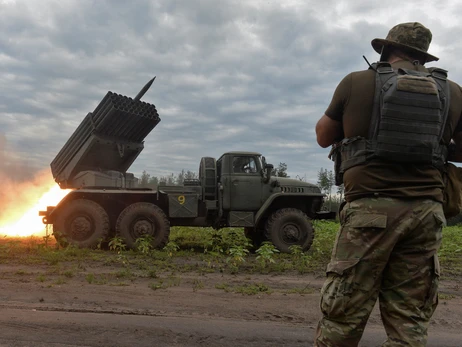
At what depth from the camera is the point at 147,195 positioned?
10188mm

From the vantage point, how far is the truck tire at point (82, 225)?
9.73m

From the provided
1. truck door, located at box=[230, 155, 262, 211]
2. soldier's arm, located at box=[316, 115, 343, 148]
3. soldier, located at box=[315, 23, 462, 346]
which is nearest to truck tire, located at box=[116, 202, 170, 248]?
truck door, located at box=[230, 155, 262, 211]

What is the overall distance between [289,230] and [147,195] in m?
3.53

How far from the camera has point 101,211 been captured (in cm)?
988

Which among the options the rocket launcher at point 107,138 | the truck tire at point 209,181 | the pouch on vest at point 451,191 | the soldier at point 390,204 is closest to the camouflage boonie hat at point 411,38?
the soldier at point 390,204

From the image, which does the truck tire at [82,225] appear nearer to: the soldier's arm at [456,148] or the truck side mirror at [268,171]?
the truck side mirror at [268,171]

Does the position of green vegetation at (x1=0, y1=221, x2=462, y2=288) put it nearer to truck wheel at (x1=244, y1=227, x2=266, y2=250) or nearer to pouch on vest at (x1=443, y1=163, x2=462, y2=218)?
truck wheel at (x1=244, y1=227, x2=266, y2=250)

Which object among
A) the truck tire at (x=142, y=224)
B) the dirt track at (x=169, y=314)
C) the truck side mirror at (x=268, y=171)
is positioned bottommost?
the dirt track at (x=169, y=314)

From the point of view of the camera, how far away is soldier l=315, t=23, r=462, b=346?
2.22 metres

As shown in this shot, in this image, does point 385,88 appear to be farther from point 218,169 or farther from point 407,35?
point 218,169

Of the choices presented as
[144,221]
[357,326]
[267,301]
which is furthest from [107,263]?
[357,326]

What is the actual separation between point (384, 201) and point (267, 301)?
3379 mm

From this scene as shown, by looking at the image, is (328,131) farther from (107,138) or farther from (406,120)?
(107,138)

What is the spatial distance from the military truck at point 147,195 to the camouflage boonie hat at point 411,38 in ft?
24.9
